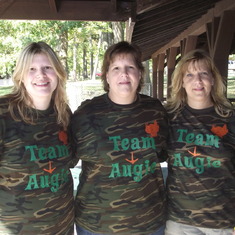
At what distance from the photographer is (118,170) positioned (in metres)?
2.09

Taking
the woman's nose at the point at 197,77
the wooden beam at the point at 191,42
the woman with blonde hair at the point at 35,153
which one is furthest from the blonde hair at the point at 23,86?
the wooden beam at the point at 191,42

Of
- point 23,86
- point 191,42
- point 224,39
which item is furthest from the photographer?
point 191,42

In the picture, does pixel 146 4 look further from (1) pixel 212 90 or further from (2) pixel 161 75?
(2) pixel 161 75

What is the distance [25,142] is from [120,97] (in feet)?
2.35

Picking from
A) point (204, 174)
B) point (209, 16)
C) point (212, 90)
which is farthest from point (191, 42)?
point (204, 174)

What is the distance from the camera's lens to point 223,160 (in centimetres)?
212

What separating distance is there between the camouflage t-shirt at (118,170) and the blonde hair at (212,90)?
349 mm

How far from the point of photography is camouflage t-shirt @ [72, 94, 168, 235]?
2.09 m

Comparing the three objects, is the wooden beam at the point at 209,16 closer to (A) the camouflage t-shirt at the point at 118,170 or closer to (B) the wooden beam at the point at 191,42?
(B) the wooden beam at the point at 191,42

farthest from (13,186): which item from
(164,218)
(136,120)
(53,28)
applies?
(53,28)

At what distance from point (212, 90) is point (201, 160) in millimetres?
580

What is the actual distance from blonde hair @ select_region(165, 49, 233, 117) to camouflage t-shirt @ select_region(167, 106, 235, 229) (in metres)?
0.10

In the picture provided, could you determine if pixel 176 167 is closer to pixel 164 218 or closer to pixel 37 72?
pixel 164 218

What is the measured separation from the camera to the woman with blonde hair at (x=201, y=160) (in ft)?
6.95
